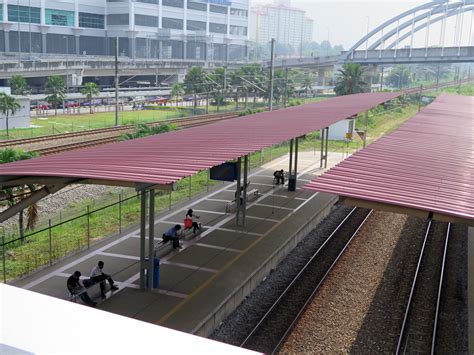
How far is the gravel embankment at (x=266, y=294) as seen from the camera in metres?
11.0

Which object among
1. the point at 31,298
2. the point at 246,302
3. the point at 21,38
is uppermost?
the point at 21,38

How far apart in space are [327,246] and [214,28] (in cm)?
9208

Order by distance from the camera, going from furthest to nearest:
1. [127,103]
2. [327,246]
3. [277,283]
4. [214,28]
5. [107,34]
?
[214,28] → [107,34] → [127,103] → [327,246] → [277,283]

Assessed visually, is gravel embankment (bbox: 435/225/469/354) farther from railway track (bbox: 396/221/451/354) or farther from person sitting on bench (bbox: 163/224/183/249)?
person sitting on bench (bbox: 163/224/183/249)

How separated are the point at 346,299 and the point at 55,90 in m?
44.6

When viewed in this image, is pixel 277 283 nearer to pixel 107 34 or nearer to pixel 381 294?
pixel 381 294

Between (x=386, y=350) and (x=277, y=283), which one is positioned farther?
(x=277, y=283)

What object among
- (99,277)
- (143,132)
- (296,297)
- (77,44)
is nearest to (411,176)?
(296,297)

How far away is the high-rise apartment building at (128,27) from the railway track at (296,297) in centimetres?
6378

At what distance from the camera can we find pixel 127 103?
201 ft

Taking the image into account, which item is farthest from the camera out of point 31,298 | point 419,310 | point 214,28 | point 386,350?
point 214,28

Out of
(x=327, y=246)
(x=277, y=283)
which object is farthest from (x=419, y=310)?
(x=327, y=246)

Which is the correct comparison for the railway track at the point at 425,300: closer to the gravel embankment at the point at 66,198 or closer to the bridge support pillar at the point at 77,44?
the gravel embankment at the point at 66,198

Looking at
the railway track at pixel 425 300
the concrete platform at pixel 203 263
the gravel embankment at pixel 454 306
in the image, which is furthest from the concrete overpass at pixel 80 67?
the gravel embankment at pixel 454 306
